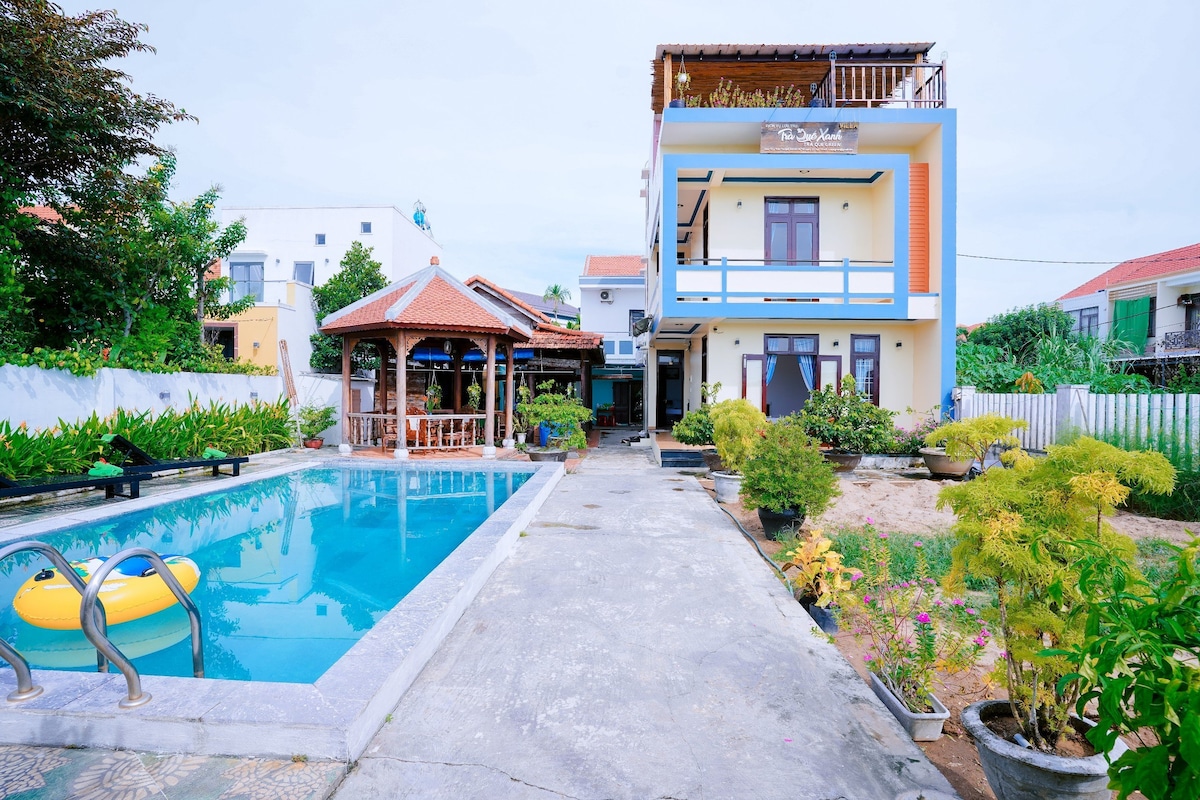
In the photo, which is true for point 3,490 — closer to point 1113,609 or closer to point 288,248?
point 1113,609

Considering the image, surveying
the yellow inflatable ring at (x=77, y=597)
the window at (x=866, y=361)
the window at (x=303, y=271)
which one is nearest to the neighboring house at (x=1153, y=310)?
the window at (x=866, y=361)

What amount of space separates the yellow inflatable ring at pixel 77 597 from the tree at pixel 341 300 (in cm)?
1964

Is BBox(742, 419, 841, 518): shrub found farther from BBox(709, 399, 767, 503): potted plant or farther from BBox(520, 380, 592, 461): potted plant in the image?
BBox(520, 380, 592, 461): potted plant

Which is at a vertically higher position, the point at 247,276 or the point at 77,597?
the point at 247,276

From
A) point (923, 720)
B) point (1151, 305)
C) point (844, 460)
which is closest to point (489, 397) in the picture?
point (844, 460)

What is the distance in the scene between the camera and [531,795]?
2.68 m

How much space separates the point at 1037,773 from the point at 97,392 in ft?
49.1

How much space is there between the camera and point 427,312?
14266 mm

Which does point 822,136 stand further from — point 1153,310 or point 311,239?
point 311,239

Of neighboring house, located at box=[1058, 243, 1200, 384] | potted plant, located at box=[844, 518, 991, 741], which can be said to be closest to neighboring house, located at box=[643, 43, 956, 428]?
potted plant, located at box=[844, 518, 991, 741]

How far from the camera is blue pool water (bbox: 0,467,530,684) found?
15.5 ft

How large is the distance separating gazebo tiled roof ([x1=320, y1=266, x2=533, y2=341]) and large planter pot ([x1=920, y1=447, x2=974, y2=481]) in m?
10.6

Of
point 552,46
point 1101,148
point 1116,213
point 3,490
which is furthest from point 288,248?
point 1116,213

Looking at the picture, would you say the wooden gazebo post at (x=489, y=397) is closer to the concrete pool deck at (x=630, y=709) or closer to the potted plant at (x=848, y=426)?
the potted plant at (x=848, y=426)
